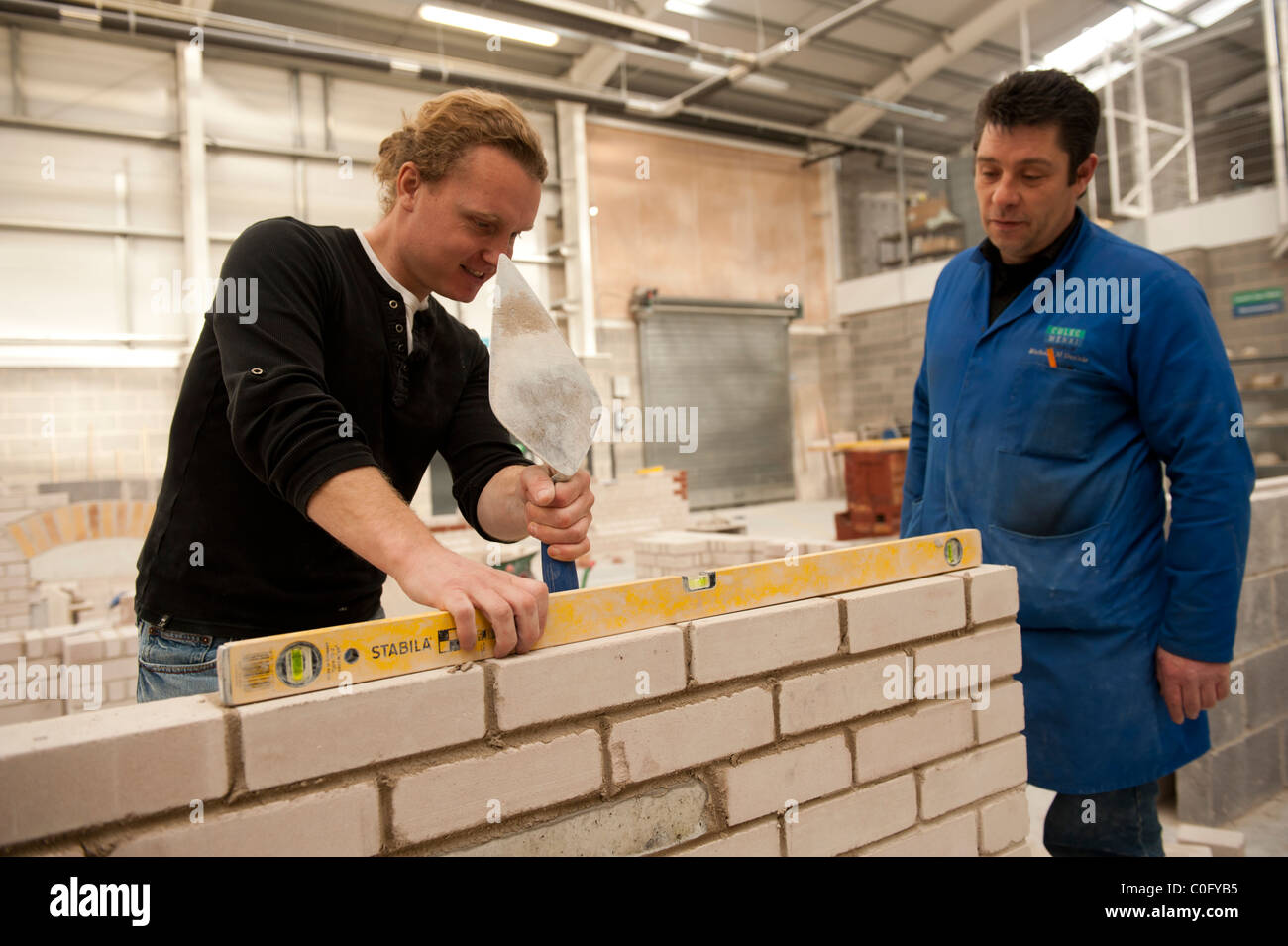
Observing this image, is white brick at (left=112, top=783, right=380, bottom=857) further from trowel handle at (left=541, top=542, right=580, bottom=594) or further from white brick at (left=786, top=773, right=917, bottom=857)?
white brick at (left=786, top=773, right=917, bottom=857)

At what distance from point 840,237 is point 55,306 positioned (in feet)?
37.9

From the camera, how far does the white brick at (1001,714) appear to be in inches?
69.1

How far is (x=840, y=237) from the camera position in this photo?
14820 mm

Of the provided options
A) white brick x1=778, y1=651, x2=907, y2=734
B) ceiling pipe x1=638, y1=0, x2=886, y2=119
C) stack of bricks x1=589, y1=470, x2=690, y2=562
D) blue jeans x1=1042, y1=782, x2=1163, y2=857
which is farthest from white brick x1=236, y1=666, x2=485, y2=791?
ceiling pipe x1=638, y1=0, x2=886, y2=119

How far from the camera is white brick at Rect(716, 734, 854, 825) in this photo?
4.66ft

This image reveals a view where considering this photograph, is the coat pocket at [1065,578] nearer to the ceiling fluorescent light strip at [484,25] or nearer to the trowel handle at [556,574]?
the trowel handle at [556,574]

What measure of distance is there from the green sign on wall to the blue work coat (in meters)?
10.1

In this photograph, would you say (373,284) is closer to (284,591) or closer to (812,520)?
(284,591)

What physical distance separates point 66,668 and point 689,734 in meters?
3.51

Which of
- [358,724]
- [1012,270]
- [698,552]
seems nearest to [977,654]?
[1012,270]

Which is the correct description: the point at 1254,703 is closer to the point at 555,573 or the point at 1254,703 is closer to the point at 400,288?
the point at 555,573

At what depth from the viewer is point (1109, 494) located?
1956mm
